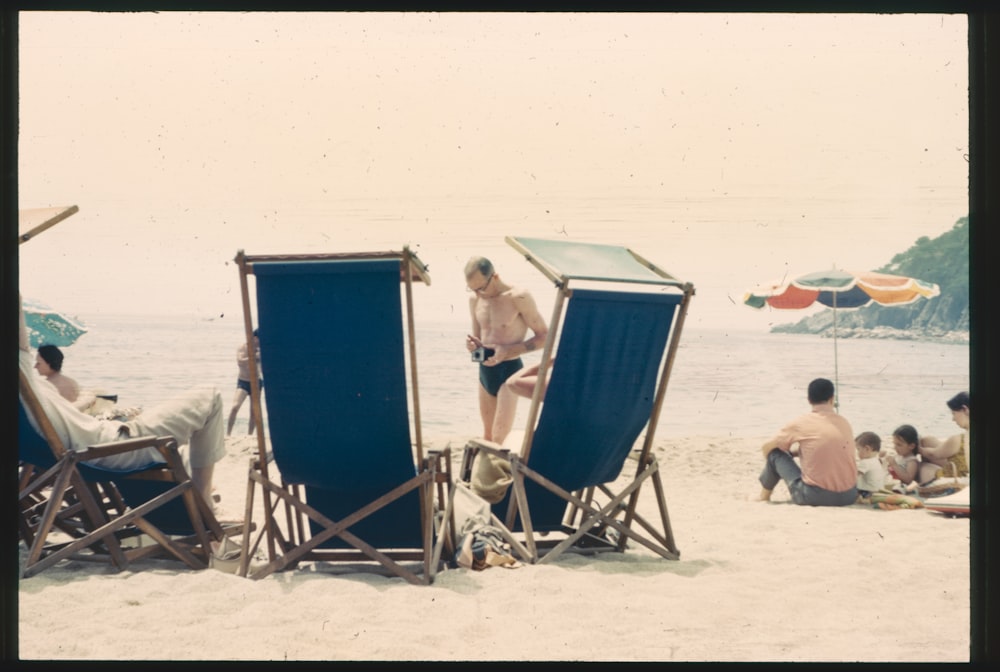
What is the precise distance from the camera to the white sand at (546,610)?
8.79 feet

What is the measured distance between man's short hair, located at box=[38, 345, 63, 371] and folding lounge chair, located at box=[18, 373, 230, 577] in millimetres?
894

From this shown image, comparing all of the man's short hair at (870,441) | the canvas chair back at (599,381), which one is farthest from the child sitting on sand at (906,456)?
the canvas chair back at (599,381)

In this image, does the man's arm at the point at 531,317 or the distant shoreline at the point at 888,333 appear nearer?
the man's arm at the point at 531,317

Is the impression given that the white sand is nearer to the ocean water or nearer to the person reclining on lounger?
the person reclining on lounger

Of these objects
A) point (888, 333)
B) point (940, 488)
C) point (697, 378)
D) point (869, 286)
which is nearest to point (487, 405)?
point (940, 488)

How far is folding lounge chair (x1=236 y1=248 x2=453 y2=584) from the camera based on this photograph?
3131mm

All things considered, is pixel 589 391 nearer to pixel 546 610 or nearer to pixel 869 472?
pixel 546 610

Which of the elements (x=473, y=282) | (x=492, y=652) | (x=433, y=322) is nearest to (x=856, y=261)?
(x=473, y=282)

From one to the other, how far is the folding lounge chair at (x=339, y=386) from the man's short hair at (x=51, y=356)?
1806 mm

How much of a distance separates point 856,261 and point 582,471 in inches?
158

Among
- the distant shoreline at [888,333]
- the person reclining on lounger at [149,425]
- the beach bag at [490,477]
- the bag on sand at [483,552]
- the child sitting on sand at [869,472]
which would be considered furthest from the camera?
the distant shoreline at [888,333]

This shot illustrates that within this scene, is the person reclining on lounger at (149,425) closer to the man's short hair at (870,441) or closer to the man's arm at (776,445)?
the man's arm at (776,445)

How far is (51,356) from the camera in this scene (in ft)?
15.0

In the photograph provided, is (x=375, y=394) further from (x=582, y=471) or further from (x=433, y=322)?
(x=433, y=322)
